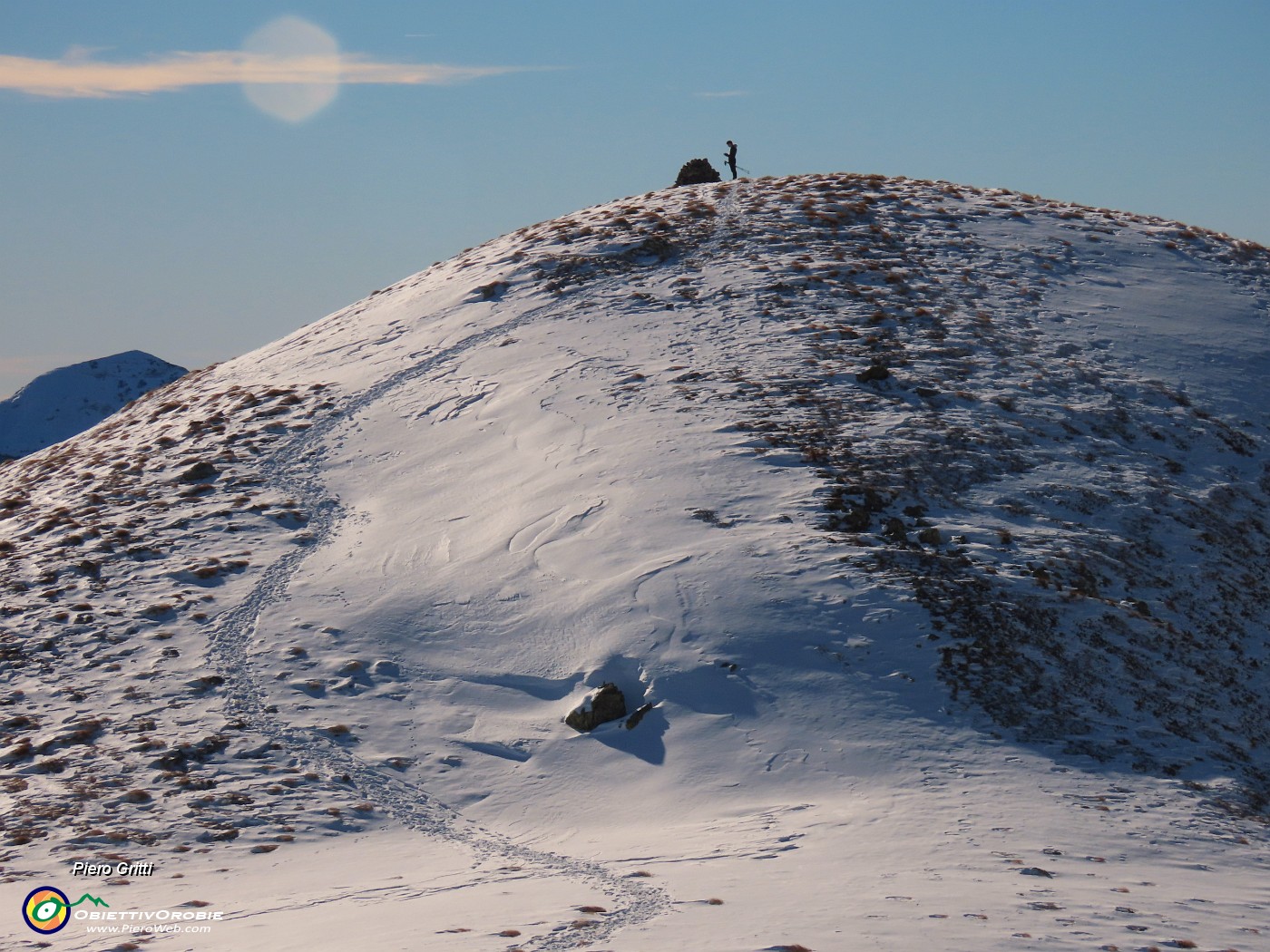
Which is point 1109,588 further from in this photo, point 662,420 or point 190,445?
point 190,445

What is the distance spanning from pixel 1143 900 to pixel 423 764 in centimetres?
718

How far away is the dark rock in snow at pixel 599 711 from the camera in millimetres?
11656

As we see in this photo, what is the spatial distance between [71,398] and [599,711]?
127 metres

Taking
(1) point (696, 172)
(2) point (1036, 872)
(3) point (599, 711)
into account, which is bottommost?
(2) point (1036, 872)

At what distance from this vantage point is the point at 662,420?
16.8 m

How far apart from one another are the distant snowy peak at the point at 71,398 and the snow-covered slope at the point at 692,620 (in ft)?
348

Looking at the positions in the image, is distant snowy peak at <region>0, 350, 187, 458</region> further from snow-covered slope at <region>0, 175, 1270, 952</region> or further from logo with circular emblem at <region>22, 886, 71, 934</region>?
logo with circular emblem at <region>22, 886, 71, 934</region>

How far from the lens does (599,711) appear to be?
1169 centimetres

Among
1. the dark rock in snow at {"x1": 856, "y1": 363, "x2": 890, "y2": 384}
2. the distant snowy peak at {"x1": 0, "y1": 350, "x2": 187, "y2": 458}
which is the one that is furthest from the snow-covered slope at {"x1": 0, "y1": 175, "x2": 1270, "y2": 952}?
the distant snowy peak at {"x1": 0, "y1": 350, "x2": 187, "y2": 458}

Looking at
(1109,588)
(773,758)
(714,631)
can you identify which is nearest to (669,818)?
(773,758)

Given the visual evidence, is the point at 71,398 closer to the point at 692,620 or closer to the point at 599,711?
the point at 692,620

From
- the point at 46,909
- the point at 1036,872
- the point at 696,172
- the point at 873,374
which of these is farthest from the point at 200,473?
the point at 696,172

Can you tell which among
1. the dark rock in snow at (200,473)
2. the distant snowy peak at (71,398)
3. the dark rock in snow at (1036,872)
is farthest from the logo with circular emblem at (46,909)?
the distant snowy peak at (71,398)

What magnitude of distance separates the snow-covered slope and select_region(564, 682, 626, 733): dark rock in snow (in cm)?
24
